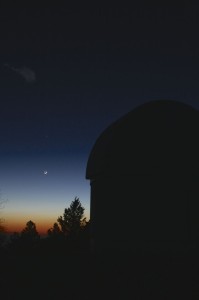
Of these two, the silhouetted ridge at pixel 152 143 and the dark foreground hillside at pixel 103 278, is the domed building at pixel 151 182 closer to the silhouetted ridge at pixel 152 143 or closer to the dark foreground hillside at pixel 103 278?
the silhouetted ridge at pixel 152 143

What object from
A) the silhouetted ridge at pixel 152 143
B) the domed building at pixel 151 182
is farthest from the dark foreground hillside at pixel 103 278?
the silhouetted ridge at pixel 152 143

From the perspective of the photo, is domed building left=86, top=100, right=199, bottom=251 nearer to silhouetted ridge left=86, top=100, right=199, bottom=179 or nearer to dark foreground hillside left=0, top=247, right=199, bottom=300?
silhouetted ridge left=86, top=100, right=199, bottom=179

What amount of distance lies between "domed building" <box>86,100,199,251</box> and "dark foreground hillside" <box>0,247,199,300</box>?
672mm

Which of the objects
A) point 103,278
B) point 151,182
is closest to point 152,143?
point 151,182

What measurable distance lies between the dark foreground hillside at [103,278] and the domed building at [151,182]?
2.20 feet

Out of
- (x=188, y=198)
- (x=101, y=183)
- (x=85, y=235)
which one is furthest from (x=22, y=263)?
(x=85, y=235)

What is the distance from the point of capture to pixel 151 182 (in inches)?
454

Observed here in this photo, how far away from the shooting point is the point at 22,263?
1184cm

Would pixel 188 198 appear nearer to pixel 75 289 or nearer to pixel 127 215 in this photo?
pixel 127 215

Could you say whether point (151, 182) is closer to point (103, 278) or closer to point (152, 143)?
point (152, 143)

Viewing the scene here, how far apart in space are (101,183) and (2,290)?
507 cm

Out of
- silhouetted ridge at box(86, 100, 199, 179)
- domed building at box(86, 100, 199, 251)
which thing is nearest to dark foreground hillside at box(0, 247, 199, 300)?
domed building at box(86, 100, 199, 251)

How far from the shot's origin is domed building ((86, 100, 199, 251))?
37.7ft

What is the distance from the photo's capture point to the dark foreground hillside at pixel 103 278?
25.8 ft
